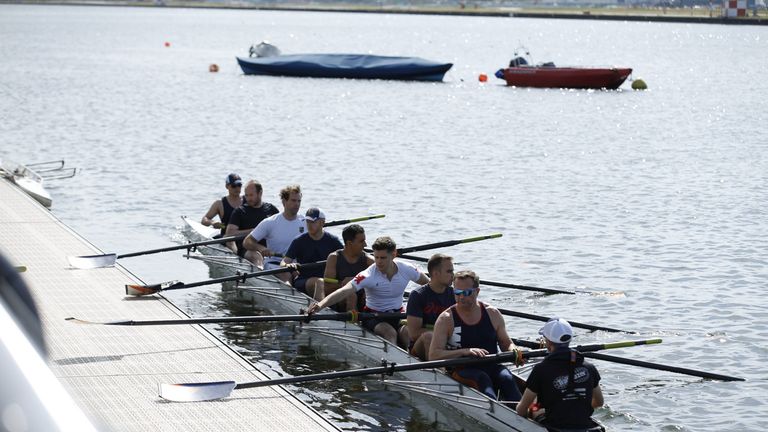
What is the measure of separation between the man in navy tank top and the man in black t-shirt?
24.6 ft

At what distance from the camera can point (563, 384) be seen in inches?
385

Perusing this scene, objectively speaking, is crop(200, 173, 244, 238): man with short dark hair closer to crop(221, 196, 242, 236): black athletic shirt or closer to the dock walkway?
crop(221, 196, 242, 236): black athletic shirt

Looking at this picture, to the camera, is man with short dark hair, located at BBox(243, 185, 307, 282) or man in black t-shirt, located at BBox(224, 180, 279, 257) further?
man in black t-shirt, located at BBox(224, 180, 279, 257)

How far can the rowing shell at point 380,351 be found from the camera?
35.4ft

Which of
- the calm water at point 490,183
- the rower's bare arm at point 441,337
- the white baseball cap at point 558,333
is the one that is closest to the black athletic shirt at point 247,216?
the calm water at point 490,183

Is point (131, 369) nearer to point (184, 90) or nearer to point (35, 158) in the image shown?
point (35, 158)

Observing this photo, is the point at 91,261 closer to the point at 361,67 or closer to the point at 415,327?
the point at 415,327

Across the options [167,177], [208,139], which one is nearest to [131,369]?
[167,177]

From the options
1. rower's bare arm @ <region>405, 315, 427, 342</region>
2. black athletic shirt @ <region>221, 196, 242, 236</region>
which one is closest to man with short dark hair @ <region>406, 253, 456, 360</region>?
rower's bare arm @ <region>405, 315, 427, 342</region>

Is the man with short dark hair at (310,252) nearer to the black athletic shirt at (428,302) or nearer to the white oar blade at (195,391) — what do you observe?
the black athletic shirt at (428,302)

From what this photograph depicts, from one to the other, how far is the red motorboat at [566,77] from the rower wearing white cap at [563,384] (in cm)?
5468

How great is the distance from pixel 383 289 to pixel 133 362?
3.29 metres

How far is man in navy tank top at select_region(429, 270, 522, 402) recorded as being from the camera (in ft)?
37.2

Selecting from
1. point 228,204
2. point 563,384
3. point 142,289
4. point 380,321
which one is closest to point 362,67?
point 228,204
